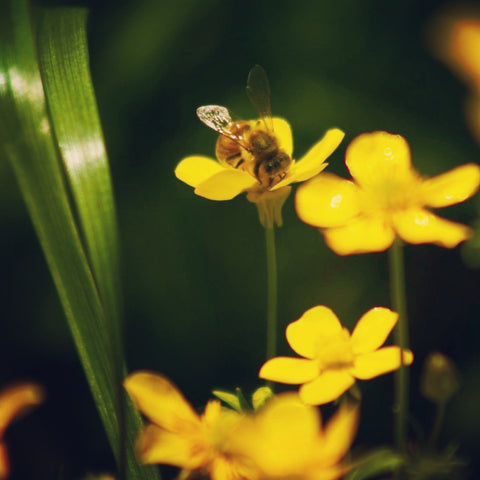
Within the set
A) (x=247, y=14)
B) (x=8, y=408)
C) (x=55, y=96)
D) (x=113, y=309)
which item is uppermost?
(x=247, y=14)

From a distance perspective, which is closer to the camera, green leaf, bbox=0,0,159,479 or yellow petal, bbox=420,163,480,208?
green leaf, bbox=0,0,159,479

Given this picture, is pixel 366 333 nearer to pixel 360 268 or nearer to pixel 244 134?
pixel 244 134

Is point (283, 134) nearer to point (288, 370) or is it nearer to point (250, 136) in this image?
point (250, 136)

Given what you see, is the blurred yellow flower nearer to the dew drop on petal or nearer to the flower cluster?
the dew drop on petal

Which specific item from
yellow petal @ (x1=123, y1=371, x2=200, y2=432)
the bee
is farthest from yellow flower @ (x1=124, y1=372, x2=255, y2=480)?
the bee

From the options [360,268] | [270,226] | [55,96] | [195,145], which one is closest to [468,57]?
[360,268]

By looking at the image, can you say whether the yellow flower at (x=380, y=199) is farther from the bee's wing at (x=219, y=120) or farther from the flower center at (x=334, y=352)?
the bee's wing at (x=219, y=120)
